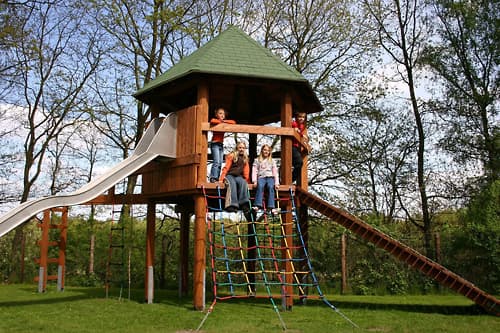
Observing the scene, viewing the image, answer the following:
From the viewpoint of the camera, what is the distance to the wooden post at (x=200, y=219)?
9.52 m

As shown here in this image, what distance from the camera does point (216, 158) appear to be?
10.3m

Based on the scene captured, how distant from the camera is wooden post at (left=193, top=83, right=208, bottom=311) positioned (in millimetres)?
9523

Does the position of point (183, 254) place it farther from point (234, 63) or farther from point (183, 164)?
point (234, 63)

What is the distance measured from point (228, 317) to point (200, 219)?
1.93 meters

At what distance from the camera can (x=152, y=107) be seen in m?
12.1

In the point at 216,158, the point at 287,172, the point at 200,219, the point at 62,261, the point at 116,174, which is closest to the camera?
the point at 116,174

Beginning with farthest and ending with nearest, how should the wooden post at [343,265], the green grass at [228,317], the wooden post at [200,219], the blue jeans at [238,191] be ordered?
1. the wooden post at [343,265]
2. the blue jeans at [238,191]
3. the wooden post at [200,219]
4. the green grass at [228,317]

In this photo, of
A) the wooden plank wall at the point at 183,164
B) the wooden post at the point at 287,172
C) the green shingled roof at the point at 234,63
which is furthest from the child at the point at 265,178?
the green shingled roof at the point at 234,63

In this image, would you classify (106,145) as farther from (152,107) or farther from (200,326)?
(200,326)

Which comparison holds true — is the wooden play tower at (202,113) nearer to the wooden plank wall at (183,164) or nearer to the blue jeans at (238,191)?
the wooden plank wall at (183,164)

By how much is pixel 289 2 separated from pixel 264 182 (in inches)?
547

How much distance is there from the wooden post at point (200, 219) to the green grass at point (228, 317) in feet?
1.25

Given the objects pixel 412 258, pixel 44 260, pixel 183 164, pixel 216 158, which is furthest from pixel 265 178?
pixel 44 260

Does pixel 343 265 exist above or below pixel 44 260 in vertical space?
below
